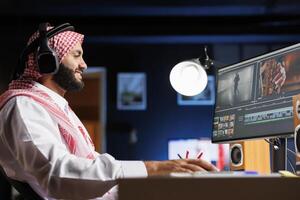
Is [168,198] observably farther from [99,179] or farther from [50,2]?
[50,2]

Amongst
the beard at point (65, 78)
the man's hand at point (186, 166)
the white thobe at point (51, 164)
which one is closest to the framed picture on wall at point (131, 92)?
the beard at point (65, 78)

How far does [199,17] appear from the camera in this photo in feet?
20.0

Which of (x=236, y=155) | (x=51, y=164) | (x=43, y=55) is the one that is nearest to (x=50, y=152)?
(x=51, y=164)

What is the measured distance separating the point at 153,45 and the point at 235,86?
4.17 metres

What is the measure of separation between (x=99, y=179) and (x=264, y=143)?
90 centimetres

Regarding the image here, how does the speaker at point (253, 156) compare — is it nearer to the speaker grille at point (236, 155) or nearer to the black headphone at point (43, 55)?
the speaker grille at point (236, 155)

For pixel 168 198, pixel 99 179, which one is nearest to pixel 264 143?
pixel 99 179

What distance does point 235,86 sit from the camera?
2.36m

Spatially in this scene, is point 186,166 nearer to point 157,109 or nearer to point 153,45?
point 157,109

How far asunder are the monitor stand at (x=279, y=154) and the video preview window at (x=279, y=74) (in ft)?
0.59

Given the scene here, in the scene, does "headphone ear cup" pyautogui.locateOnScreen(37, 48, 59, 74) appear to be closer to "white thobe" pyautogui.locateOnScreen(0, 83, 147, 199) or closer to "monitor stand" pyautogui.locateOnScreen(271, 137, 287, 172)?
"white thobe" pyautogui.locateOnScreen(0, 83, 147, 199)

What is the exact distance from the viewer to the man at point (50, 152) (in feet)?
5.83

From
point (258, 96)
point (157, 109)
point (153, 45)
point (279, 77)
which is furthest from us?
point (153, 45)

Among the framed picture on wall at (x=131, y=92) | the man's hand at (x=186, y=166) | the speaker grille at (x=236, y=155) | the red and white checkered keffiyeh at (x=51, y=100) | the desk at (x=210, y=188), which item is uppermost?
the framed picture on wall at (x=131, y=92)
